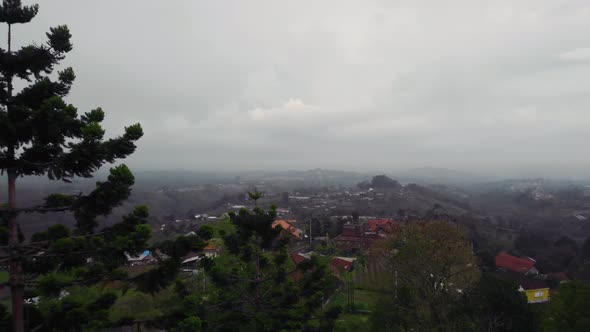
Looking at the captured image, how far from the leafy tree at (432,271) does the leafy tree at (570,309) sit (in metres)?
3.04

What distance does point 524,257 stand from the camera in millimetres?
30156

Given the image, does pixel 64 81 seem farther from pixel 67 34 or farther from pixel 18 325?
pixel 18 325

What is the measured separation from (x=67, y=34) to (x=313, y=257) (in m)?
7.73

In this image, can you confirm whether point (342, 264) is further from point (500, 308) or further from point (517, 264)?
point (517, 264)

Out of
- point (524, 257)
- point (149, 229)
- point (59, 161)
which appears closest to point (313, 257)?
point (149, 229)

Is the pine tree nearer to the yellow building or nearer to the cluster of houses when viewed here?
the yellow building

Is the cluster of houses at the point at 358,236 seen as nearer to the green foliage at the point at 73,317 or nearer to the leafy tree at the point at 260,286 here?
the leafy tree at the point at 260,286

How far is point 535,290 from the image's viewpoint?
21.5 metres

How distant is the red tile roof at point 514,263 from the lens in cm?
2727

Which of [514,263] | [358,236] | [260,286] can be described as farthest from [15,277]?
[514,263]

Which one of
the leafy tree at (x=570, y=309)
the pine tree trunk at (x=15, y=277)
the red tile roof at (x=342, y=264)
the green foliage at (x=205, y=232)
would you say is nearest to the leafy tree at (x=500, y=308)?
the leafy tree at (x=570, y=309)

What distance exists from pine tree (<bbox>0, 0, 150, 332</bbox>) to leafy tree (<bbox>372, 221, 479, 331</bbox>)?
37.2ft

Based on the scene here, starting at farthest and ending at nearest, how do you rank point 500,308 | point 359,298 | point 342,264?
point 342,264
point 359,298
point 500,308

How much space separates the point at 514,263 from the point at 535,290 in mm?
7325
